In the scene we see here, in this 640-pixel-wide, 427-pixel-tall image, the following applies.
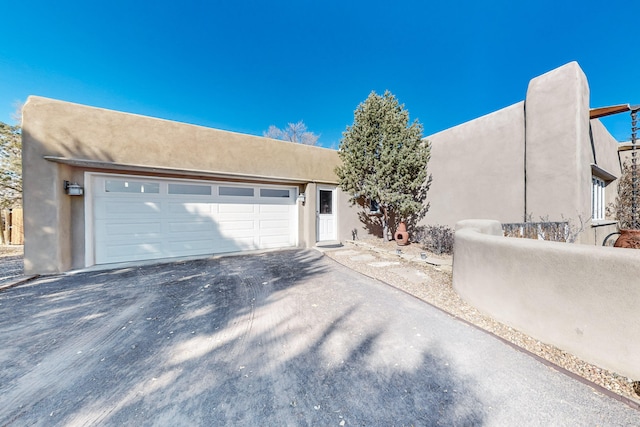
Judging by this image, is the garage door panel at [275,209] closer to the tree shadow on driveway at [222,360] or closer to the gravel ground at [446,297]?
the gravel ground at [446,297]

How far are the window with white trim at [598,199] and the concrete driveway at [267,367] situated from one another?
7999 mm

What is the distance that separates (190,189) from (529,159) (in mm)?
9502

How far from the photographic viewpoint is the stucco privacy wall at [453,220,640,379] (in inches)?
77.2

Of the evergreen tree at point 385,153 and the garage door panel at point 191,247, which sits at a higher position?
the evergreen tree at point 385,153

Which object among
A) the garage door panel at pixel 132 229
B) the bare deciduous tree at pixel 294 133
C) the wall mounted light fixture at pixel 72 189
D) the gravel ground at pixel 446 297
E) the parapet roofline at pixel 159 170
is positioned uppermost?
the bare deciduous tree at pixel 294 133

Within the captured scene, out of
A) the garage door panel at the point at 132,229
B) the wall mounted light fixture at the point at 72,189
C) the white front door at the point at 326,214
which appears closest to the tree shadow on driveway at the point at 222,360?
the garage door panel at the point at 132,229

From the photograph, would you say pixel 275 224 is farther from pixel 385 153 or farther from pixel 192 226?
pixel 385 153

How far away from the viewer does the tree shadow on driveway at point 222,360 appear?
1.73 m

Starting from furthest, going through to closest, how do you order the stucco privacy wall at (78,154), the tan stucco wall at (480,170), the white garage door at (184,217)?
the tan stucco wall at (480,170) → the white garage door at (184,217) → the stucco privacy wall at (78,154)

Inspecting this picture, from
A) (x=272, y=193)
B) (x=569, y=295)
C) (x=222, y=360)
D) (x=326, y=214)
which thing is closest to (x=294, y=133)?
(x=326, y=214)

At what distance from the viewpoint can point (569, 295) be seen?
2273mm

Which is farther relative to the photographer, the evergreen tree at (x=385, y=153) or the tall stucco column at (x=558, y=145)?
the evergreen tree at (x=385, y=153)

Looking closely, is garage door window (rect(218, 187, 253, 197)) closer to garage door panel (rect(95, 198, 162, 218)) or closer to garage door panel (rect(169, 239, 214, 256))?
garage door panel (rect(169, 239, 214, 256))

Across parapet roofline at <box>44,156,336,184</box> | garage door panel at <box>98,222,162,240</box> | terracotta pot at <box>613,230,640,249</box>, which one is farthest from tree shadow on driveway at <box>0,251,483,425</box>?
terracotta pot at <box>613,230,640,249</box>
